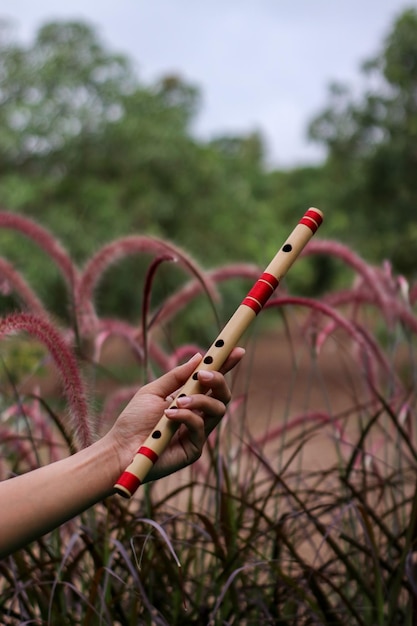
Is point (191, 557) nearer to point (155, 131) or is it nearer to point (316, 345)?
point (316, 345)

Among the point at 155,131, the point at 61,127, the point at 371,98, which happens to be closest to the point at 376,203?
the point at 371,98

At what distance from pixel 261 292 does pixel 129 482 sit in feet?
1.12

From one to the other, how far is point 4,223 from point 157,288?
1018cm

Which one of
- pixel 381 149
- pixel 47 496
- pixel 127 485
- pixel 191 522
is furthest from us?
pixel 381 149

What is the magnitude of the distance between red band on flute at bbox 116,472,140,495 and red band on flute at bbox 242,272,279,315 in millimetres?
301

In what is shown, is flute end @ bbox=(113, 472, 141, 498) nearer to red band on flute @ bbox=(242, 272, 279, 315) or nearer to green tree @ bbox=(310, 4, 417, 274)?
red band on flute @ bbox=(242, 272, 279, 315)

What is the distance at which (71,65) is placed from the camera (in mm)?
11422

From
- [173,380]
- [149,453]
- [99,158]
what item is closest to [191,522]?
[173,380]

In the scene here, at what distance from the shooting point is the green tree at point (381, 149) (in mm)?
11812

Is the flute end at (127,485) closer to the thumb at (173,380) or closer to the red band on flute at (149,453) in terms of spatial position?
the red band on flute at (149,453)

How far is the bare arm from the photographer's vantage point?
1275mm

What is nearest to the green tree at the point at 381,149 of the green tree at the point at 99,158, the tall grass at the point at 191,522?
the green tree at the point at 99,158

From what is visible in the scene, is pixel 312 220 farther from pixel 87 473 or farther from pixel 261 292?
pixel 87 473

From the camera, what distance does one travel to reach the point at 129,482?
1176 millimetres
